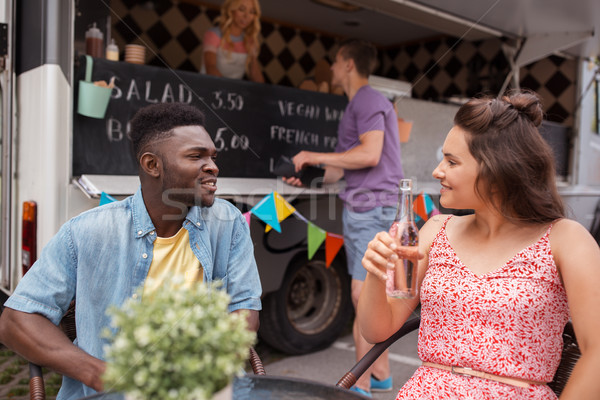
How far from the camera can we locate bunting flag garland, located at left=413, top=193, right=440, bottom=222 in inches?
148

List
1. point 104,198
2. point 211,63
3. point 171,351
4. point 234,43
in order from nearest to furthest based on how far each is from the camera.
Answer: point 171,351
point 104,198
point 211,63
point 234,43

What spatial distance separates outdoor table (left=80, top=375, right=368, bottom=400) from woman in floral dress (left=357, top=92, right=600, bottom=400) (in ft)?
1.05

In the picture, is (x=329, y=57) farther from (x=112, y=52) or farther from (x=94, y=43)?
(x=94, y=43)

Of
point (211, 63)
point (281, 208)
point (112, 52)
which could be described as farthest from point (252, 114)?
point (112, 52)

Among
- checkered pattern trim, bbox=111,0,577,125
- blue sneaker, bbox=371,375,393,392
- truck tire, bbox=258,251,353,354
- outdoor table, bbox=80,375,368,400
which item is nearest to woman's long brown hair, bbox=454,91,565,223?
outdoor table, bbox=80,375,368,400

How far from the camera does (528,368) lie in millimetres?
1494

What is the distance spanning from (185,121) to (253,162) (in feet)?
5.77

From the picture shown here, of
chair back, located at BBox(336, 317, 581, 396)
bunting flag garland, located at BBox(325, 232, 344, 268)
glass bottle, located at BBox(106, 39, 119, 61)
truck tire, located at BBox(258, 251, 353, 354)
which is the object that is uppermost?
glass bottle, located at BBox(106, 39, 119, 61)

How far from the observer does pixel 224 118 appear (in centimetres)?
342

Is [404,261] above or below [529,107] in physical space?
below

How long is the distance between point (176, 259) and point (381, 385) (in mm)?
2054

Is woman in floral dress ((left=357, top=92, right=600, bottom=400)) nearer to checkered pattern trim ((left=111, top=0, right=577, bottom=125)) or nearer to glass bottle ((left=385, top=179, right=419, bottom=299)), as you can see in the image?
glass bottle ((left=385, top=179, right=419, bottom=299))

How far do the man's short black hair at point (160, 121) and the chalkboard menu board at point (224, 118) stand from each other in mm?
596

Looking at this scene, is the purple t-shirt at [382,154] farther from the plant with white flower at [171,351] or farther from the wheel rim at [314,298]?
the plant with white flower at [171,351]
